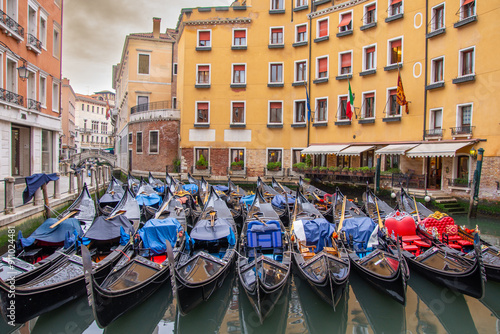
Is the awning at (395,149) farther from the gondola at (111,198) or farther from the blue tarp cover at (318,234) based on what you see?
the gondola at (111,198)

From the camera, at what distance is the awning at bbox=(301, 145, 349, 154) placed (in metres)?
14.9

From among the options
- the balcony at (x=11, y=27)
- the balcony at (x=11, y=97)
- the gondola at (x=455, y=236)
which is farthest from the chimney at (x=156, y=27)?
the gondola at (x=455, y=236)

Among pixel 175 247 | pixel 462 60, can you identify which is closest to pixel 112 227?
pixel 175 247

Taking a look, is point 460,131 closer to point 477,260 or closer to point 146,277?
point 477,260

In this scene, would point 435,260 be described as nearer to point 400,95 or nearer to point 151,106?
point 400,95

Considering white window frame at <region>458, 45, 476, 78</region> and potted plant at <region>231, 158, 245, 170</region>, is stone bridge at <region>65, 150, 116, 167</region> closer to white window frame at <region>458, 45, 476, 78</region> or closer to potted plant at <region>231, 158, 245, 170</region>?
potted plant at <region>231, 158, 245, 170</region>

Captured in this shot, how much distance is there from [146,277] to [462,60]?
12.1 m

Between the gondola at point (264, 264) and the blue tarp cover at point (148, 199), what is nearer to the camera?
the gondola at point (264, 264)

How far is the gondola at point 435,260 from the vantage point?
509 centimetres

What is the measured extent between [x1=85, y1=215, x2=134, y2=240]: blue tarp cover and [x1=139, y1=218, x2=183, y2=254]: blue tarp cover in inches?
22.0

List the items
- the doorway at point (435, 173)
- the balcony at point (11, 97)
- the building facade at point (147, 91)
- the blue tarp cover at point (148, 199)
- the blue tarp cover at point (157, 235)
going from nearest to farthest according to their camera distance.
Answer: the blue tarp cover at point (157, 235)
the balcony at point (11, 97)
the blue tarp cover at point (148, 199)
the doorway at point (435, 173)
the building facade at point (147, 91)

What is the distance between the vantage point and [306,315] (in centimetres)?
530

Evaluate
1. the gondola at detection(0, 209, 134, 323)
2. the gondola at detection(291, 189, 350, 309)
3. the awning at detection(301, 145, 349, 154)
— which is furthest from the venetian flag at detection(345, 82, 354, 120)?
the gondola at detection(0, 209, 134, 323)

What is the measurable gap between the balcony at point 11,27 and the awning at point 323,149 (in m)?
11.5
